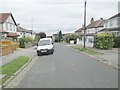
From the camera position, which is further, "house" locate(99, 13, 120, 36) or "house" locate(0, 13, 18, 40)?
"house" locate(0, 13, 18, 40)

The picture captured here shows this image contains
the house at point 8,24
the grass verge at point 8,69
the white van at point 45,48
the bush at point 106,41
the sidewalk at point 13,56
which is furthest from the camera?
the house at point 8,24

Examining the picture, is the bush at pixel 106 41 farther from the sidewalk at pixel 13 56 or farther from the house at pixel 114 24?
the sidewalk at pixel 13 56

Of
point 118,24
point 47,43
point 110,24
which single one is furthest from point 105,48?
point 110,24

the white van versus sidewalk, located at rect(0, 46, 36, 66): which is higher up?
the white van

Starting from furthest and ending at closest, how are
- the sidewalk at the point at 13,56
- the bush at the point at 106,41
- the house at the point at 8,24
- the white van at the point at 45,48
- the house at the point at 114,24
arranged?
the house at the point at 8,24 → the house at the point at 114,24 → the bush at the point at 106,41 → the white van at the point at 45,48 → the sidewalk at the point at 13,56

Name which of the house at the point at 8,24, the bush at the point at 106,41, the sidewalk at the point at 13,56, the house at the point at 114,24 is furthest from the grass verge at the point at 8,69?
the house at the point at 8,24

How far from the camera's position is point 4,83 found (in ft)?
35.4

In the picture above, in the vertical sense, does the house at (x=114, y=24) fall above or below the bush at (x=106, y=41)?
above

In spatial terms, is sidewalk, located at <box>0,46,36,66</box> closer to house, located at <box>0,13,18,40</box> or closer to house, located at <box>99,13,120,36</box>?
house, located at <box>99,13,120,36</box>

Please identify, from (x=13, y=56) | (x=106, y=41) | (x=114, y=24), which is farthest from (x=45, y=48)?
(x=114, y=24)

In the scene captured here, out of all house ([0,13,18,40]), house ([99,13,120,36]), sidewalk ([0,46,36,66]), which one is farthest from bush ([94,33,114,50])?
house ([0,13,18,40])

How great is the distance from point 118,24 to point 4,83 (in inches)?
1784

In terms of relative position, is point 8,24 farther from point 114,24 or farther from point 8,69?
point 8,69

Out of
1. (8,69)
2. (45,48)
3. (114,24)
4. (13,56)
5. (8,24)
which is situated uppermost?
(8,24)
